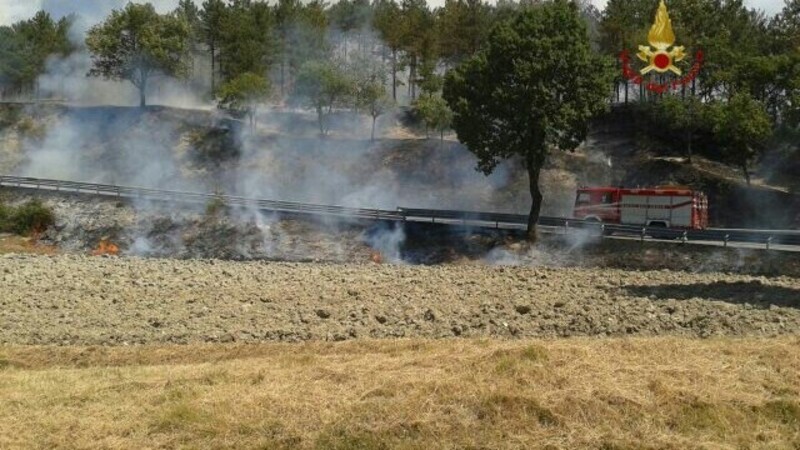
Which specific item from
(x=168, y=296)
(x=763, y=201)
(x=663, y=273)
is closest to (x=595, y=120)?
(x=763, y=201)

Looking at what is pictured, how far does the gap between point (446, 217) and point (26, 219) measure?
31520 millimetres

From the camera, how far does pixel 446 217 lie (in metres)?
49.6

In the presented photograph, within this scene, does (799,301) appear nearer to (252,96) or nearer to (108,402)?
(108,402)

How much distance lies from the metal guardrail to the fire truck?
2607 millimetres

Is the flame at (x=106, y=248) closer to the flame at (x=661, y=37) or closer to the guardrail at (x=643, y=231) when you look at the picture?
the guardrail at (x=643, y=231)

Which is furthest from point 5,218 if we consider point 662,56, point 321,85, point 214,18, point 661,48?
point 662,56

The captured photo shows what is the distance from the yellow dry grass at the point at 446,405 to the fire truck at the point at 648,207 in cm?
3357

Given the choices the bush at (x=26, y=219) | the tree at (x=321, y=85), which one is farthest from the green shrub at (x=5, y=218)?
the tree at (x=321, y=85)

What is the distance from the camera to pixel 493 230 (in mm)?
47625

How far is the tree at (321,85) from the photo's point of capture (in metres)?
77.2

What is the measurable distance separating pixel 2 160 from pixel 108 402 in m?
70.4

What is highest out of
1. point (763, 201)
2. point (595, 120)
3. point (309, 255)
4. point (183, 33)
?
point (183, 33)

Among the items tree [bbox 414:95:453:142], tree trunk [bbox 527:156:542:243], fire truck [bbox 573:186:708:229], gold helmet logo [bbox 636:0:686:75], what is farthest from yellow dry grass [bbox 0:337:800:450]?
tree [bbox 414:95:453:142]

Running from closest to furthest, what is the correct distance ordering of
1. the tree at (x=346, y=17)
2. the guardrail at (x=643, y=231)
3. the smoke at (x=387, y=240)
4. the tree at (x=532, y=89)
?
1. the guardrail at (x=643, y=231)
2. the tree at (x=532, y=89)
3. the smoke at (x=387, y=240)
4. the tree at (x=346, y=17)
